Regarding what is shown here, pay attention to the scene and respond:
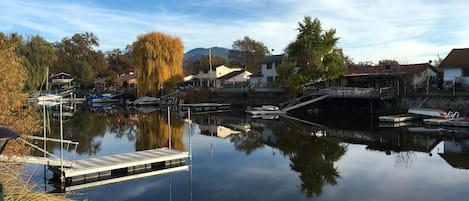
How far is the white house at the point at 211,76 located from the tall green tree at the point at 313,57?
2797cm

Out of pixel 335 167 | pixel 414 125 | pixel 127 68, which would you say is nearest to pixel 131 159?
pixel 335 167

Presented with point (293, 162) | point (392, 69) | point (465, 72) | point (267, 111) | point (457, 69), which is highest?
point (392, 69)

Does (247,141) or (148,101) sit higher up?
(148,101)

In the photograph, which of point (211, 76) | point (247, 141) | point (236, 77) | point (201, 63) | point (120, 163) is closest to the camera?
point (120, 163)

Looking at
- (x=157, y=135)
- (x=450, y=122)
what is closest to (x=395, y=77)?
(x=450, y=122)

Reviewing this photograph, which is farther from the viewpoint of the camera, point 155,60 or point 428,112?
point 155,60

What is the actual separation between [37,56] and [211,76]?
1083 inches

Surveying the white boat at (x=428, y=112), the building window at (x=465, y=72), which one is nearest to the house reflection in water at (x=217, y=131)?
A: the white boat at (x=428, y=112)

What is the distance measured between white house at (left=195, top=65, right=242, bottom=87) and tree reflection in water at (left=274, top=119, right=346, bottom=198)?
43409mm

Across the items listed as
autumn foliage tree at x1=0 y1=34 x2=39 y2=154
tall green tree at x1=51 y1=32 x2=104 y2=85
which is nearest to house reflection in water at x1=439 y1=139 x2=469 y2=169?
autumn foliage tree at x1=0 y1=34 x2=39 y2=154

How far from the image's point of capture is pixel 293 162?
18.2 metres

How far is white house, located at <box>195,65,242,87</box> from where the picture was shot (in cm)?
7200

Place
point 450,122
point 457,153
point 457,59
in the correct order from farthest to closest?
point 457,59 → point 450,122 → point 457,153

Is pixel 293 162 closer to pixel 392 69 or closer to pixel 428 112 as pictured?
pixel 428 112
